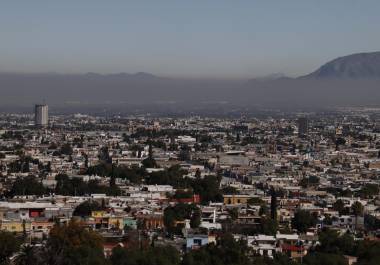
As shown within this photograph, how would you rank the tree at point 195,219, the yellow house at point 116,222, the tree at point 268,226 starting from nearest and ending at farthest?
the tree at point 268,226, the tree at point 195,219, the yellow house at point 116,222

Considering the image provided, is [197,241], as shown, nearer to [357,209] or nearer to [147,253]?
[147,253]

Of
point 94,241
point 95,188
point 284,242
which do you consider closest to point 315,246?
point 284,242

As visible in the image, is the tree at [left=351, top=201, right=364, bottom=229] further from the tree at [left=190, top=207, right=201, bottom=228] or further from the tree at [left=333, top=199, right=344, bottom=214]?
the tree at [left=190, top=207, right=201, bottom=228]

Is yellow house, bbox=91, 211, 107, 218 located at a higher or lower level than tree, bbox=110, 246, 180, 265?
lower

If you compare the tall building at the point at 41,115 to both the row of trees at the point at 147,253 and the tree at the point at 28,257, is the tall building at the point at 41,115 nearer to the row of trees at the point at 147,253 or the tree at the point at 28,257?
the row of trees at the point at 147,253

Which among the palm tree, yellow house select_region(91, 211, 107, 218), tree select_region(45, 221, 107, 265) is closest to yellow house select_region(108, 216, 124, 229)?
yellow house select_region(91, 211, 107, 218)

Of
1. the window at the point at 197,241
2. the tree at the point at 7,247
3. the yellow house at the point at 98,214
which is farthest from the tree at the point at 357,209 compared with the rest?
the tree at the point at 7,247
